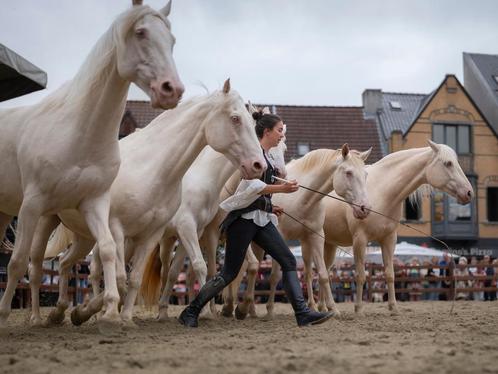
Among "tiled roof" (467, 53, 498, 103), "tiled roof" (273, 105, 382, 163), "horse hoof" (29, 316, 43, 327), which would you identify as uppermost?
"tiled roof" (467, 53, 498, 103)

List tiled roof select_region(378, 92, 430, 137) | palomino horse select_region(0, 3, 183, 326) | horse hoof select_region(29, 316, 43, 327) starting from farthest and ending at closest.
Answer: tiled roof select_region(378, 92, 430, 137) → horse hoof select_region(29, 316, 43, 327) → palomino horse select_region(0, 3, 183, 326)

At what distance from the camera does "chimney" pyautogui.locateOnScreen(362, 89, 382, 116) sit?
40.1 m

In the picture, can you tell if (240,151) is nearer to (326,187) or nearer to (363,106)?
(326,187)

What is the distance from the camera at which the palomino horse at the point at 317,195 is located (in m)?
9.50

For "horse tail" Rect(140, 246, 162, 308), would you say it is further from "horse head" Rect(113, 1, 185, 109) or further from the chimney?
the chimney

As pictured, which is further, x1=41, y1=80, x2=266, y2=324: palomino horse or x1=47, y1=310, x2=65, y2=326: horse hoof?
x1=47, y1=310, x2=65, y2=326: horse hoof

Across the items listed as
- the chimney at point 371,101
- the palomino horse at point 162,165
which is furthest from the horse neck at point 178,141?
the chimney at point 371,101

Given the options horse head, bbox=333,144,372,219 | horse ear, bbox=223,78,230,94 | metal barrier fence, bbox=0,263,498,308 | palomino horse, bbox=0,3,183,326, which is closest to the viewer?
palomino horse, bbox=0,3,183,326

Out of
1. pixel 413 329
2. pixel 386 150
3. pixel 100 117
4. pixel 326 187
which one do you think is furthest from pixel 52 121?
Result: pixel 386 150

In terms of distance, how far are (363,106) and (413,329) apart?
3457cm

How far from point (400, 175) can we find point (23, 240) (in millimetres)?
6735

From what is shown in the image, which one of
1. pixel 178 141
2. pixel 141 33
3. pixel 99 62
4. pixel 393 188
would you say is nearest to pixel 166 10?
pixel 141 33

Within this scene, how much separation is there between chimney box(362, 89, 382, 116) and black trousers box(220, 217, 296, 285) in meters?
33.9

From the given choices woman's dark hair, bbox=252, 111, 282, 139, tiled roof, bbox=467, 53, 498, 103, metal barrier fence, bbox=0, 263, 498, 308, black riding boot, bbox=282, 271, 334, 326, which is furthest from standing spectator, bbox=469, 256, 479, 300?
tiled roof, bbox=467, 53, 498, 103
